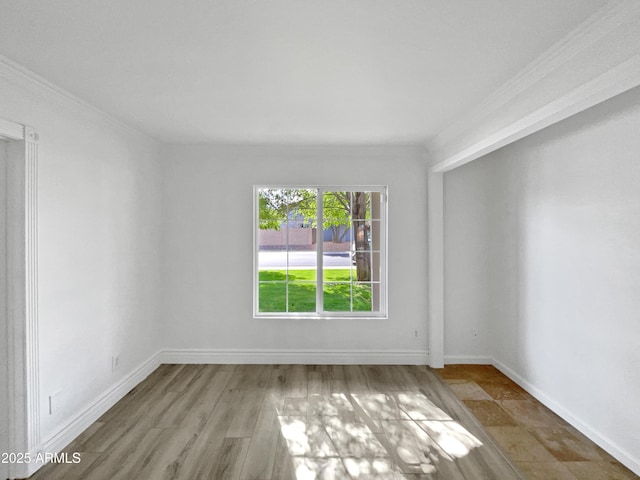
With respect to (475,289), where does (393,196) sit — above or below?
above

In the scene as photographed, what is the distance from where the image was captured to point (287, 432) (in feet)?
10.1

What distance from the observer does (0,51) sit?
2.17 metres

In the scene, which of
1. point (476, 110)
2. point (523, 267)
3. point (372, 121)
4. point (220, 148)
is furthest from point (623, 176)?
point (220, 148)

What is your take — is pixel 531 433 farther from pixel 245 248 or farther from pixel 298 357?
pixel 245 248

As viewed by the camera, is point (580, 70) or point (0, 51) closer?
point (580, 70)

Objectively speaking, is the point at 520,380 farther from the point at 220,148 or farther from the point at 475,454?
the point at 220,148

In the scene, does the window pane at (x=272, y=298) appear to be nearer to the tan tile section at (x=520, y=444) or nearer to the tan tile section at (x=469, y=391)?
the tan tile section at (x=469, y=391)

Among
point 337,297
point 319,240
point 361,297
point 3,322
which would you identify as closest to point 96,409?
point 3,322

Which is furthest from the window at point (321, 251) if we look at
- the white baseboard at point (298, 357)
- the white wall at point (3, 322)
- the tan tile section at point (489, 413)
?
the white wall at point (3, 322)

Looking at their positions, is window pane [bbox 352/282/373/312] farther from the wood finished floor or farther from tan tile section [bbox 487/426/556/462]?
tan tile section [bbox 487/426/556/462]

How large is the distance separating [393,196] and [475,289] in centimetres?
152

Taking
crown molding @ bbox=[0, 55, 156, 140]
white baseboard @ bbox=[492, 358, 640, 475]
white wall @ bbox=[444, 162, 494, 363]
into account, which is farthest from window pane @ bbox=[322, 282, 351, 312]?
crown molding @ bbox=[0, 55, 156, 140]

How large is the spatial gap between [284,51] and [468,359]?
4.09 m

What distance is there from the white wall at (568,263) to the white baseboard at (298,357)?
0.68 m
